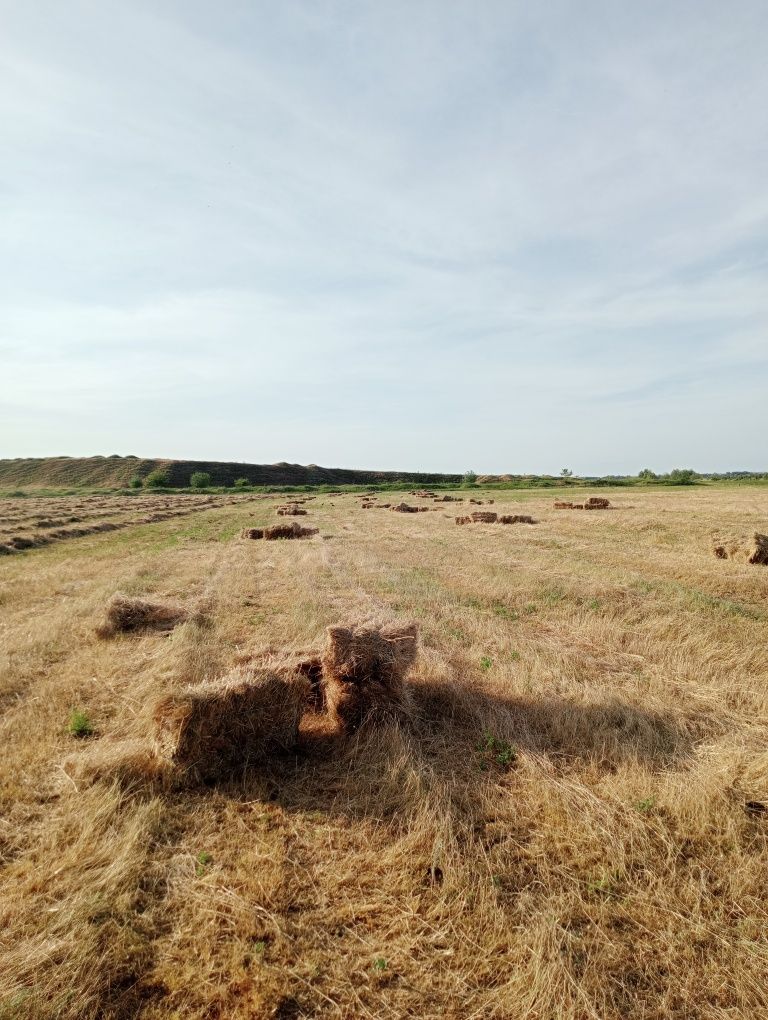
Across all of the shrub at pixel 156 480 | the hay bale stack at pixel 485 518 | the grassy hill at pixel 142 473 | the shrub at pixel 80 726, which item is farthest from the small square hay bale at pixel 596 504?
the shrub at pixel 156 480

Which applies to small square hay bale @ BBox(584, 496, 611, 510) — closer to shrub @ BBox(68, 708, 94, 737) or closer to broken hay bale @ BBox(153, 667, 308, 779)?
broken hay bale @ BBox(153, 667, 308, 779)

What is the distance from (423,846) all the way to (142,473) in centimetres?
12903

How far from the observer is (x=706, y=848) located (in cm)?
450

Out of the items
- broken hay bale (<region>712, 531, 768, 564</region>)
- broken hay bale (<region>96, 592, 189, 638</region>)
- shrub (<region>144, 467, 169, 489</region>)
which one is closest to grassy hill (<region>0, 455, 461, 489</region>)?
shrub (<region>144, 467, 169, 489</region>)

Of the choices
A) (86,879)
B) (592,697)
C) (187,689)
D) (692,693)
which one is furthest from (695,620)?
(86,879)

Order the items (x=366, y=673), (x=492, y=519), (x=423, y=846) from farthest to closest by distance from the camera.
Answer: (x=492, y=519)
(x=366, y=673)
(x=423, y=846)

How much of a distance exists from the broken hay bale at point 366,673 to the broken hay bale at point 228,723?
586 mm

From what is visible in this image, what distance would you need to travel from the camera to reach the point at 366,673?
21.8ft

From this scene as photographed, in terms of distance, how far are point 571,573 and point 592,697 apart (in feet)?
29.3

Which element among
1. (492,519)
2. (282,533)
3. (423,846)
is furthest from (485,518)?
(423,846)

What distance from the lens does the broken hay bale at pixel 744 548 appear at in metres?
16.0

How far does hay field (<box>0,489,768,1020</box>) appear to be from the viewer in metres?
3.35

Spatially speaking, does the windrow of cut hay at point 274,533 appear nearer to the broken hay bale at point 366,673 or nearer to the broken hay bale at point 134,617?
the broken hay bale at point 134,617

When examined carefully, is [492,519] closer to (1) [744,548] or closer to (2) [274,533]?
(2) [274,533]
